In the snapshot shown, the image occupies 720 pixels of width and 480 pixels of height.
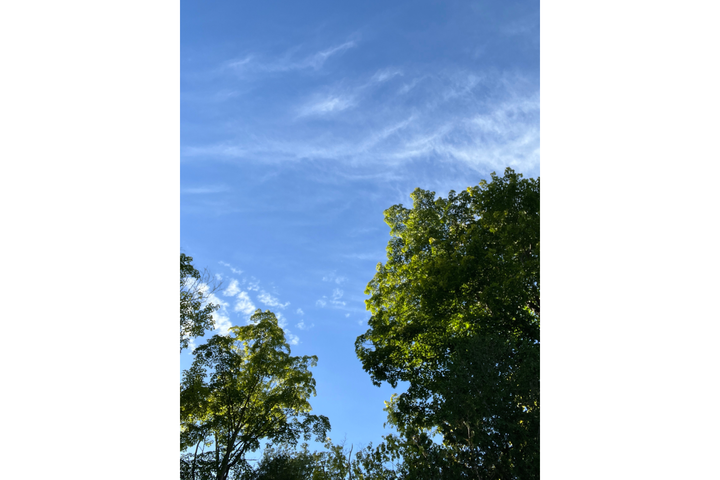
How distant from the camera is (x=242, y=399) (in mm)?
12094

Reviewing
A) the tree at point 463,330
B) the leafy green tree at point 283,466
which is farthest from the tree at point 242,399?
the tree at point 463,330

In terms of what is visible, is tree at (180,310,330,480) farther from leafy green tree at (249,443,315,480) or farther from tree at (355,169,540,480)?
tree at (355,169,540,480)

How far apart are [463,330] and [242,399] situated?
707 cm

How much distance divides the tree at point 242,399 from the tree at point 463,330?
259 cm

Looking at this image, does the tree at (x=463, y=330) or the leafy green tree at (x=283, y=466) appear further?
the leafy green tree at (x=283, y=466)

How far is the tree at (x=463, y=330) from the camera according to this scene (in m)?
8.24

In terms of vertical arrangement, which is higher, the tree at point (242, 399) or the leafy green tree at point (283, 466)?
the tree at point (242, 399)

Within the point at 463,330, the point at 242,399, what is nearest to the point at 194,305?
the point at 242,399

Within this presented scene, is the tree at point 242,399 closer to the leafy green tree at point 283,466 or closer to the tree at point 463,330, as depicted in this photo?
the leafy green tree at point 283,466

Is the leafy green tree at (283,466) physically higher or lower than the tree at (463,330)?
lower

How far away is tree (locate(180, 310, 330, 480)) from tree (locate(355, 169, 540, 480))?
102 inches
